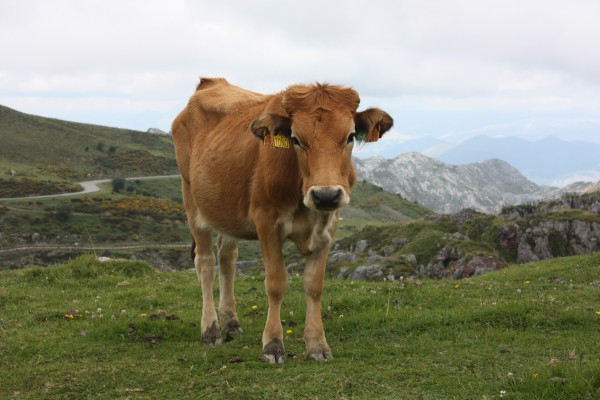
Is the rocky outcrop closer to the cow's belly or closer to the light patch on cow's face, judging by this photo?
the cow's belly

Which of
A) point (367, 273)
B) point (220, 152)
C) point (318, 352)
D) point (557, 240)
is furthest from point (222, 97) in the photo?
point (557, 240)

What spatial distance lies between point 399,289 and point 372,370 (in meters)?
6.26

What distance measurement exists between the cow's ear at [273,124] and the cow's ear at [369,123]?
46.8 inches

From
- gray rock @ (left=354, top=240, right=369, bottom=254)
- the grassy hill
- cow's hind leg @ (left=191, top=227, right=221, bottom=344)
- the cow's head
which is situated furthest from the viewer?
the grassy hill

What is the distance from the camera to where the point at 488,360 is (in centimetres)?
931

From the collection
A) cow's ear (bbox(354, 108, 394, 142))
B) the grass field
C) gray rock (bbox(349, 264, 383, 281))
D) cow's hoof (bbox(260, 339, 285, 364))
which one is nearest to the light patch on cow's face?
cow's ear (bbox(354, 108, 394, 142))

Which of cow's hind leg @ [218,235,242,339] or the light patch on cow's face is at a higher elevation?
the light patch on cow's face

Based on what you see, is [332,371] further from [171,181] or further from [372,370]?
[171,181]

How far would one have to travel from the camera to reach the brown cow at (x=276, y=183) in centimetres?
884

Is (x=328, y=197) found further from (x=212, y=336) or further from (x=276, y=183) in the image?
(x=212, y=336)

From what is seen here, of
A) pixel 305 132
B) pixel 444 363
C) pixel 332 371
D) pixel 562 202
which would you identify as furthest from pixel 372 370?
pixel 562 202

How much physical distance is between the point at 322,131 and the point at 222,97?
507 cm

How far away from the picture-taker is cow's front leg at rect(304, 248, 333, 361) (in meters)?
9.83

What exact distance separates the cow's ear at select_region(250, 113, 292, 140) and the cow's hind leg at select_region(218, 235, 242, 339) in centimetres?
357
